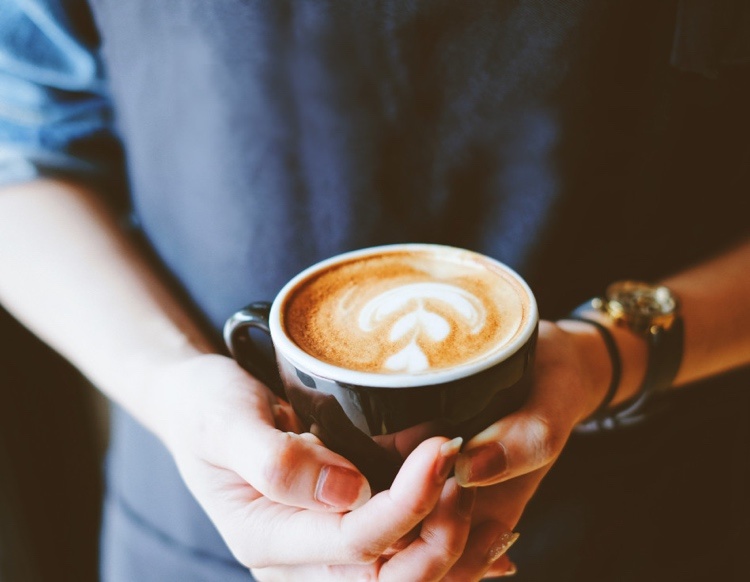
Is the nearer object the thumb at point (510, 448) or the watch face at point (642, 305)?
the thumb at point (510, 448)

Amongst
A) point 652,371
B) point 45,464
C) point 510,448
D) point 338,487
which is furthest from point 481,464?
point 45,464

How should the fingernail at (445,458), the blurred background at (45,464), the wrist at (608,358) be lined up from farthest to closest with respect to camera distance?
the blurred background at (45,464) < the wrist at (608,358) < the fingernail at (445,458)

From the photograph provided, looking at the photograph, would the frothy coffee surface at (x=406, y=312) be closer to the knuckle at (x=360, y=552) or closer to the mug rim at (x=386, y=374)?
the mug rim at (x=386, y=374)

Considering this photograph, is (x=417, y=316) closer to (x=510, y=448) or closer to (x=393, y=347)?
(x=393, y=347)

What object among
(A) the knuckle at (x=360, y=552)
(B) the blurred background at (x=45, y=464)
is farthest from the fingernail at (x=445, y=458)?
(B) the blurred background at (x=45, y=464)

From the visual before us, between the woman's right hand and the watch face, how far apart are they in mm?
372

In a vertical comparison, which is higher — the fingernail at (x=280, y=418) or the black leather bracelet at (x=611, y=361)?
the fingernail at (x=280, y=418)

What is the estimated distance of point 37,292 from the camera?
34.4 inches

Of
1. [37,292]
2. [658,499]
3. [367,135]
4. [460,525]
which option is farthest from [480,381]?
[37,292]

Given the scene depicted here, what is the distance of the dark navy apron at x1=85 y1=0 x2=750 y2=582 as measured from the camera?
0.78m

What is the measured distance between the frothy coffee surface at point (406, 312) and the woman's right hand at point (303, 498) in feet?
0.31

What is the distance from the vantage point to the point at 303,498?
1.77 ft

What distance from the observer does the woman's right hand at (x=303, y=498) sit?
1.69ft

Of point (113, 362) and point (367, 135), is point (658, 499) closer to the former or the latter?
point (367, 135)
